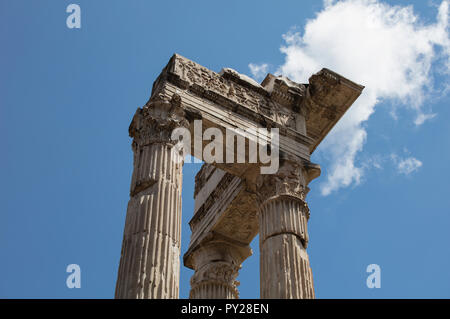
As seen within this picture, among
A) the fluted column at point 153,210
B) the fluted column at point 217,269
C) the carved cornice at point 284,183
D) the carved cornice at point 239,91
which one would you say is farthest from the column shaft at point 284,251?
the fluted column at point 217,269

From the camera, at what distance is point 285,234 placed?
17766 millimetres

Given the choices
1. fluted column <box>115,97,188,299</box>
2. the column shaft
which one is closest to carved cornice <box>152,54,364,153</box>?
fluted column <box>115,97,188,299</box>

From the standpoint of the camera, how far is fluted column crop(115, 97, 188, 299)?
1455cm

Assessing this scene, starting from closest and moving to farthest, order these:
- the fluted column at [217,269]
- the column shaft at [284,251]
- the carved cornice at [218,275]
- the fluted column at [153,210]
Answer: the fluted column at [153,210], the column shaft at [284,251], the fluted column at [217,269], the carved cornice at [218,275]

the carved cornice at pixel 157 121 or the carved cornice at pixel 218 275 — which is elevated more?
the carved cornice at pixel 157 121

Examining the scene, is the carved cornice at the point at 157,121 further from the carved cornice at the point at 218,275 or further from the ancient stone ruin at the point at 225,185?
the carved cornice at the point at 218,275

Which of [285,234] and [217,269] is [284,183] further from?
[217,269]

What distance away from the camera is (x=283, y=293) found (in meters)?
16.5

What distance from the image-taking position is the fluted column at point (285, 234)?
16781 millimetres

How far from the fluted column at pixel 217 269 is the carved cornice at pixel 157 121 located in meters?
5.43

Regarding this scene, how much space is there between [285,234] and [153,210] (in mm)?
3878

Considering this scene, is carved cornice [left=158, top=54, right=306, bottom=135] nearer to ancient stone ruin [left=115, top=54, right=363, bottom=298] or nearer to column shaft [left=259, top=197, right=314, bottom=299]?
ancient stone ruin [left=115, top=54, right=363, bottom=298]

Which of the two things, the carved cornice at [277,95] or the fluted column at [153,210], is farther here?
the carved cornice at [277,95]
